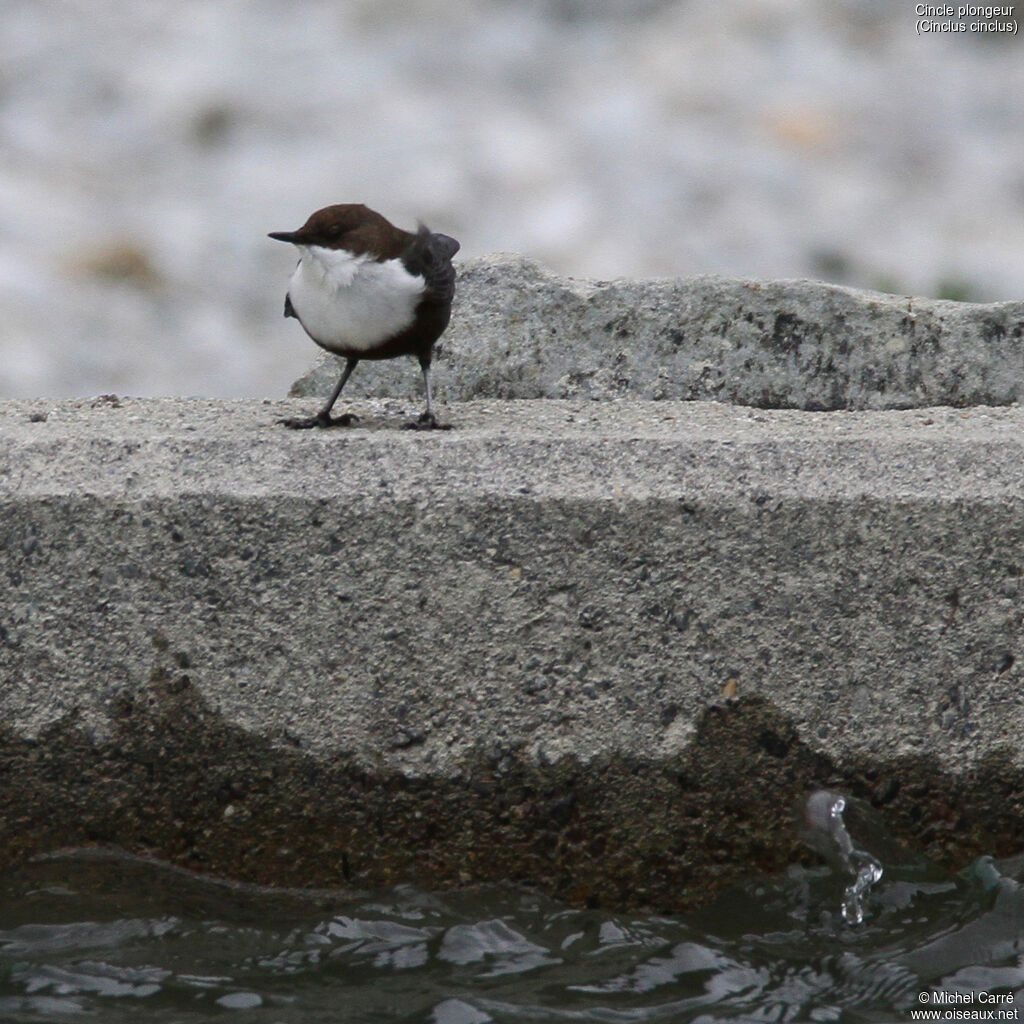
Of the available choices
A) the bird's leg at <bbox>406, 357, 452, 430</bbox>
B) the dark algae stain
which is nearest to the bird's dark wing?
the bird's leg at <bbox>406, 357, 452, 430</bbox>

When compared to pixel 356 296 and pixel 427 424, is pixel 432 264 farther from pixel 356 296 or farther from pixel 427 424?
pixel 427 424

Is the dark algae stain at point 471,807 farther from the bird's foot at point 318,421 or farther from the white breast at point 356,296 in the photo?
the white breast at point 356,296

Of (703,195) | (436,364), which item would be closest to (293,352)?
(703,195)

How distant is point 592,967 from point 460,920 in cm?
25

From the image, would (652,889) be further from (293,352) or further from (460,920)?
(293,352)

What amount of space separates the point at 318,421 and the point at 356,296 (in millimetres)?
257

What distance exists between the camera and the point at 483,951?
2.71 metres

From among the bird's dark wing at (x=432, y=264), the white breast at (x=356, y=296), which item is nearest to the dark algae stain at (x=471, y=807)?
the white breast at (x=356, y=296)

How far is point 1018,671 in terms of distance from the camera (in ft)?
9.03

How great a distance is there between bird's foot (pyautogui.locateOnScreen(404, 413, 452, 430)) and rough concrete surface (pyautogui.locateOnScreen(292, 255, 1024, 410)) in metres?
0.57

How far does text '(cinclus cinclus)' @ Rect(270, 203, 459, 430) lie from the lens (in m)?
3.16

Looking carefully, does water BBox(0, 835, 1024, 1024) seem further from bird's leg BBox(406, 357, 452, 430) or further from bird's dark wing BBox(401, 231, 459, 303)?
bird's dark wing BBox(401, 231, 459, 303)

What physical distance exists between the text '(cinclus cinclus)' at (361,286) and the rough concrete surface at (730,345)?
530 millimetres

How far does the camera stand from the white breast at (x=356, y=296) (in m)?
3.16
